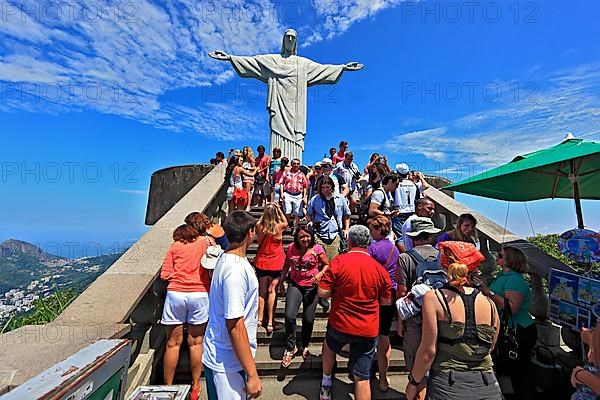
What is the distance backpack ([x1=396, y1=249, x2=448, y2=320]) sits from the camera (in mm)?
2686

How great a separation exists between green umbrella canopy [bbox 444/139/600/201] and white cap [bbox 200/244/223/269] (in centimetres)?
326

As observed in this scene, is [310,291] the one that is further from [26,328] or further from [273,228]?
[26,328]

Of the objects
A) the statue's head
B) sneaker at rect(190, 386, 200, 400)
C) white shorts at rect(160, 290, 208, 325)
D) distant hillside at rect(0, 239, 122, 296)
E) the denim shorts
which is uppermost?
the statue's head

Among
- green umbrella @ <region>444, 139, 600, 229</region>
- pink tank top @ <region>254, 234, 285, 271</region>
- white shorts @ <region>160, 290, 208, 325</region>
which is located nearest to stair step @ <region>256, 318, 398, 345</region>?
pink tank top @ <region>254, 234, 285, 271</region>

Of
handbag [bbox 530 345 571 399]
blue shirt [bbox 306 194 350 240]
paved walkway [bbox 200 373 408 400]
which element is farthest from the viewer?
blue shirt [bbox 306 194 350 240]

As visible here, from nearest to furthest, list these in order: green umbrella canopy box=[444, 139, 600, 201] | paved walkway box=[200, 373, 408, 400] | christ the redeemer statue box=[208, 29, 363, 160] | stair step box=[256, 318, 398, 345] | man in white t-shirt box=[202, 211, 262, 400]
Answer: man in white t-shirt box=[202, 211, 262, 400] < paved walkway box=[200, 373, 408, 400] < green umbrella canopy box=[444, 139, 600, 201] < stair step box=[256, 318, 398, 345] < christ the redeemer statue box=[208, 29, 363, 160]

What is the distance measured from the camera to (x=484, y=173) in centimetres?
446

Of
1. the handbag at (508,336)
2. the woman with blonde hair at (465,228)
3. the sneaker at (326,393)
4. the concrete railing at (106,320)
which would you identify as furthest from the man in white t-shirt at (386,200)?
the concrete railing at (106,320)

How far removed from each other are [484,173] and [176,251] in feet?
12.8

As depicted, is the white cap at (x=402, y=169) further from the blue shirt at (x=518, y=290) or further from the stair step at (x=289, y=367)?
the stair step at (x=289, y=367)

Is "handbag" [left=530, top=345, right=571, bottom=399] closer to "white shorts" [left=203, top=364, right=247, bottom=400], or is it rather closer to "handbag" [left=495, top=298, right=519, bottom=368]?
"handbag" [left=495, top=298, right=519, bottom=368]

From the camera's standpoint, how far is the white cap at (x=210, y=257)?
10.4 ft

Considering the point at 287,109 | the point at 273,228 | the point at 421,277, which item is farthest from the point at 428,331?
the point at 287,109

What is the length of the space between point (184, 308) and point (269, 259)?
1.21 metres
